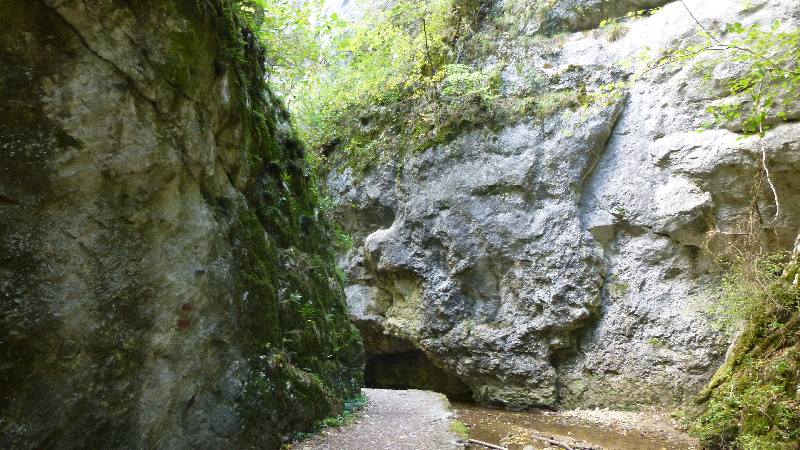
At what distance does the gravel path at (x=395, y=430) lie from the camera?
6.78 metres

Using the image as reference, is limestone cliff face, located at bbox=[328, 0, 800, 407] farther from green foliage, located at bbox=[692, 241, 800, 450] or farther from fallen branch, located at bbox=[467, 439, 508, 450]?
fallen branch, located at bbox=[467, 439, 508, 450]

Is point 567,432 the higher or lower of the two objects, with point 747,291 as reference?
lower

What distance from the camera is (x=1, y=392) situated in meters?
3.73

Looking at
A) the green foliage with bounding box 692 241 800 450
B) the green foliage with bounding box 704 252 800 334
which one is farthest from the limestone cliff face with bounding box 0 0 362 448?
the green foliage with bounding box 704 252 800 334

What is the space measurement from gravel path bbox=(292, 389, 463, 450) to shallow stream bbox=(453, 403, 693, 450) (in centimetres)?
68

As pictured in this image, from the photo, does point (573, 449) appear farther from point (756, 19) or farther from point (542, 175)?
point (756, 19)

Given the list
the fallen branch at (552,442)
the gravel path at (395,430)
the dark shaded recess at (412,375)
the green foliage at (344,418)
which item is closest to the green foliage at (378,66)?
the dark shaded recess at (412,375)

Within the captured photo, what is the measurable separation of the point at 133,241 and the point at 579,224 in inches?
403

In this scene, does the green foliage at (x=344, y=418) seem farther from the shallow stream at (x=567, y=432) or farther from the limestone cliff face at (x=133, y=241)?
the shallow stream at (x=567, y=432)

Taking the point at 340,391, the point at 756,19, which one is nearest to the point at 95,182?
the point at 340,391

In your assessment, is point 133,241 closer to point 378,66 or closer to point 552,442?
point 552,442

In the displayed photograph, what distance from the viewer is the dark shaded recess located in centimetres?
1476

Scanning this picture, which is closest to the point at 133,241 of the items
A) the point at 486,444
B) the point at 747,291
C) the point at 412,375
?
the point at 486,444

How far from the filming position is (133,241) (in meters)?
4.80
